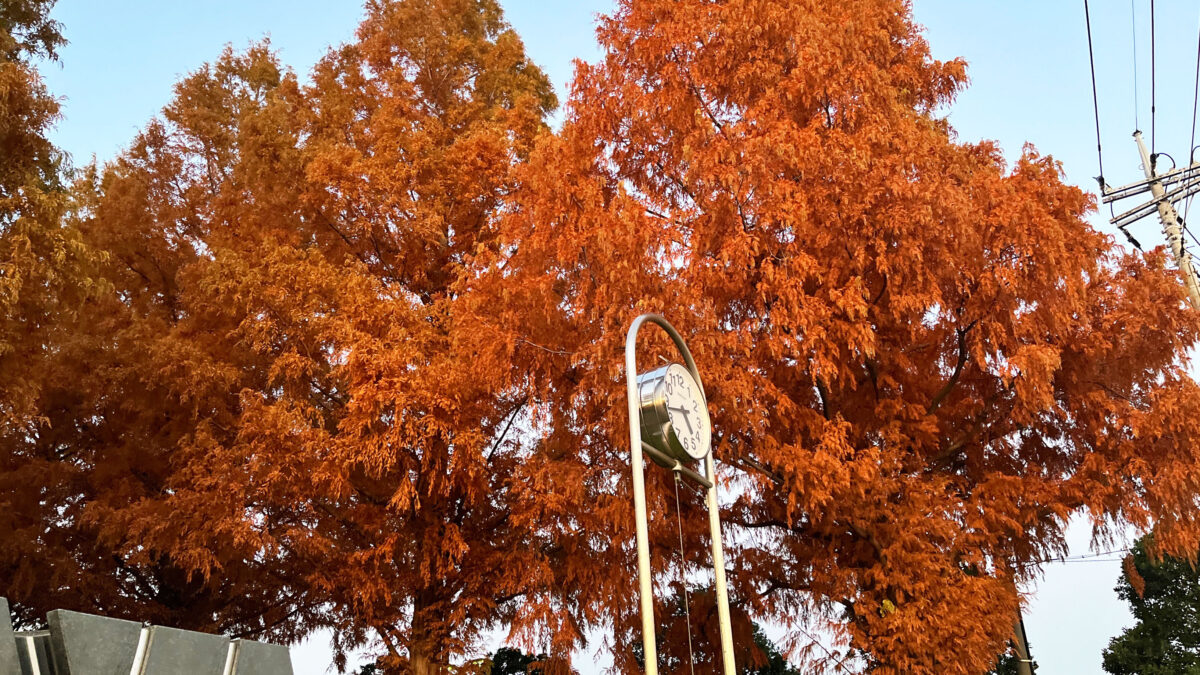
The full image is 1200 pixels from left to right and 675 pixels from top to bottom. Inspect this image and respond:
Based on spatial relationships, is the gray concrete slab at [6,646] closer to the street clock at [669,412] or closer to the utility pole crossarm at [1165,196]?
the street clock at [669,412]

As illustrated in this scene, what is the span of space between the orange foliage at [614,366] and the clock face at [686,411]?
4.34 ft

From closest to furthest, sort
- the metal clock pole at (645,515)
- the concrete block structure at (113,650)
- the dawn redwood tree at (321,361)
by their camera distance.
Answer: the concrete block structure at (113,650) → the metal clock pole at (645,515) → the dawn redwood tree at (321,361)

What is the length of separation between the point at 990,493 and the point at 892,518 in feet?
3.58

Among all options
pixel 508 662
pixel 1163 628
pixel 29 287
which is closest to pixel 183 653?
pixel 29 287

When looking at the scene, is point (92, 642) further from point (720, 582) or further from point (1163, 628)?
point (1163, 628)

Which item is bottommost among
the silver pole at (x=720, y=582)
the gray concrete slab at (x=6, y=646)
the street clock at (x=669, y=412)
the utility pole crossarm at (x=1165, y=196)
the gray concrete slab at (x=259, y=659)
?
the gray concrete slab at (x=6, y=646)

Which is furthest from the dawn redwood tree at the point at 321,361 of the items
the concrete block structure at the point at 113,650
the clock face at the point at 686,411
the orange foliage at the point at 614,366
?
the concrete block structure at the point at 113,650

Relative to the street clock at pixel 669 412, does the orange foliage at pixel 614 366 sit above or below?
above

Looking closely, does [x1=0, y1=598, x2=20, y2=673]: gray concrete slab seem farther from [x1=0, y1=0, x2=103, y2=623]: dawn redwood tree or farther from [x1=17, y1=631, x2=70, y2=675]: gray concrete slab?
[x1=0, y1=0, x2=103, y2=623]: dawn redwood tree

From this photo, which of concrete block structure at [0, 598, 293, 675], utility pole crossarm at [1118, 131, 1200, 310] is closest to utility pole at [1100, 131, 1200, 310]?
utility pole crossarm at [1118, 131, 1200, 310]

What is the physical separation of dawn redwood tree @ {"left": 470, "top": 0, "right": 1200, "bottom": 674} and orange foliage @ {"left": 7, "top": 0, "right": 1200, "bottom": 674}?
0.04 metres

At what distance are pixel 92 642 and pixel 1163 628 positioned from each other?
18.5m

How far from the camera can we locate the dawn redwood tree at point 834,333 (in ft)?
25.4

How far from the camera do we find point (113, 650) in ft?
14.6
